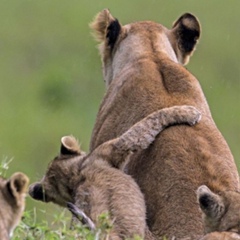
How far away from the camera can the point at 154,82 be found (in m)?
8.27

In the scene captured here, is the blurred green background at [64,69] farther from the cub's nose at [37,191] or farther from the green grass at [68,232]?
the green grass at [68,232]

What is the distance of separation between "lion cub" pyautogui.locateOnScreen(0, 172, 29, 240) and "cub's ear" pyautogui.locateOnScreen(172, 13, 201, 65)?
110 inches

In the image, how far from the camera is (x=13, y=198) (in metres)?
6.71

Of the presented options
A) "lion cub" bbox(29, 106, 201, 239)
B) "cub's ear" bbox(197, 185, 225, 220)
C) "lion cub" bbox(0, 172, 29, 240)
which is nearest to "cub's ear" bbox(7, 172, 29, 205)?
"lion cub" bbox(0, 172, 29, 240)

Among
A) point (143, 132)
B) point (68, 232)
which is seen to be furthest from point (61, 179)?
point (68, 232)

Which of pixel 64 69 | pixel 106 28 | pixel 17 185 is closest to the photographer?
pixel 17 185

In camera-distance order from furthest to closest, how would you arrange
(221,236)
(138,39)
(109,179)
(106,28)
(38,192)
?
(106,28) → (138,39) → (38,192) → (109,179) → (221,236)

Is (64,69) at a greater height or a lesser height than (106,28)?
lesser

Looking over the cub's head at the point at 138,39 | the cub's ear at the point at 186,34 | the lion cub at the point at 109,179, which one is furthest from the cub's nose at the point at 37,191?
the cub's ear at the point at 186,34

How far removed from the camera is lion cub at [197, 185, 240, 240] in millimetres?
7125

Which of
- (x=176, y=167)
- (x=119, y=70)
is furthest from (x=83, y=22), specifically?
(x=176, y=167)

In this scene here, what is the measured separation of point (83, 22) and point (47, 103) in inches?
93.3

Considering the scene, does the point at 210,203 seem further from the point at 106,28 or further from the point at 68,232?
the point at 106,28

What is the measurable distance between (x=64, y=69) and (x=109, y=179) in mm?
9560
